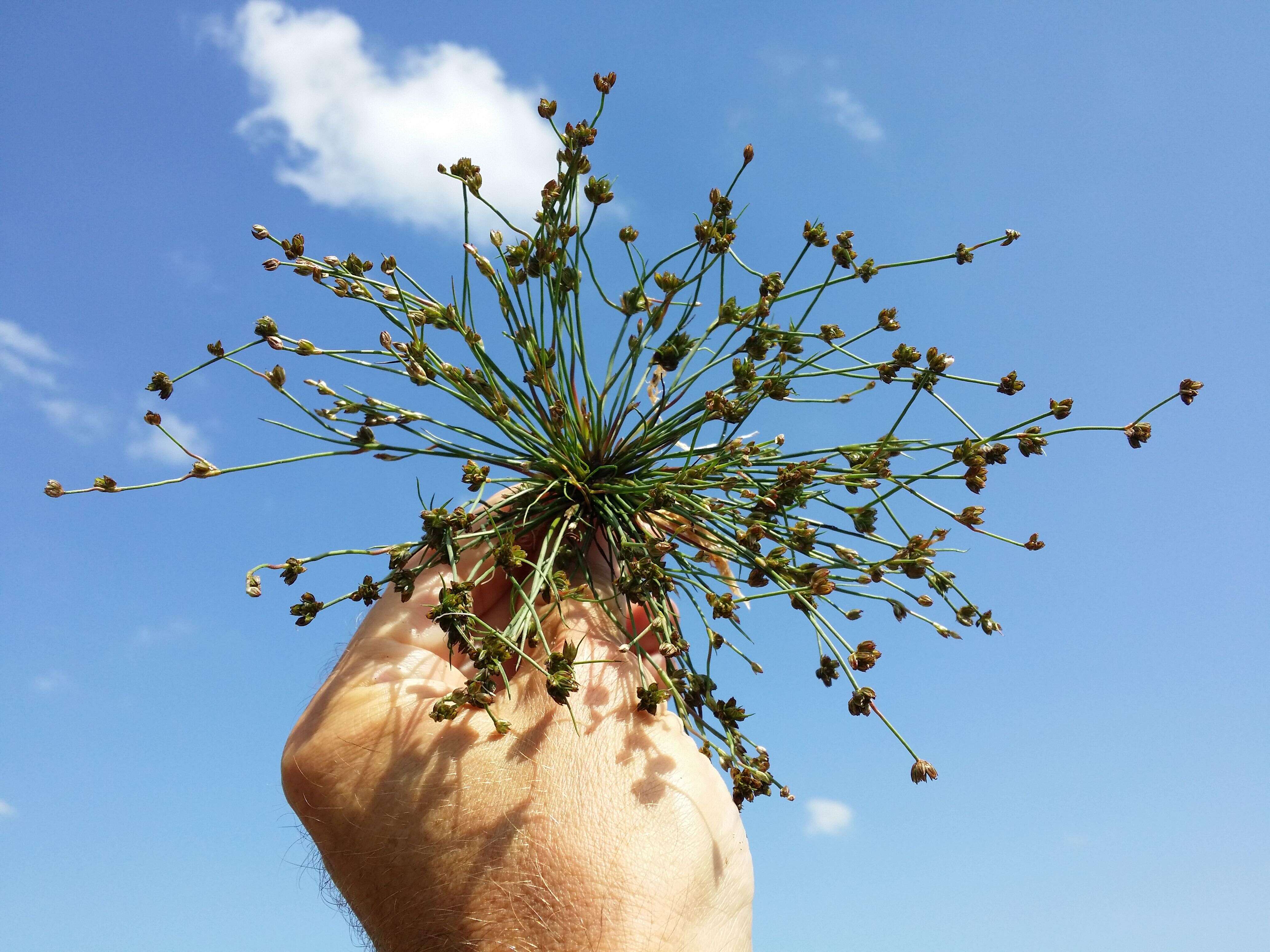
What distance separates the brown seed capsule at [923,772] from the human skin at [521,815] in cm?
47

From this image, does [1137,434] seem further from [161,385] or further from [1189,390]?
[161,385]

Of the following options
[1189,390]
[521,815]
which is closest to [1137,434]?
[1189,390]

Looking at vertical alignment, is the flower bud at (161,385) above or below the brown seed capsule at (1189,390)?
below

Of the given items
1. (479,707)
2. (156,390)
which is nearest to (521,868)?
(479,707)

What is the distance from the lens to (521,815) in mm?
1997

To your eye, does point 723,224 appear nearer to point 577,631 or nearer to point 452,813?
point 577,631

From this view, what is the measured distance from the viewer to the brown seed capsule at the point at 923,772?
85.4 inches

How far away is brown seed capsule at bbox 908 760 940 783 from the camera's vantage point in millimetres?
2168

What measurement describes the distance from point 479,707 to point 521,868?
1.22 feet

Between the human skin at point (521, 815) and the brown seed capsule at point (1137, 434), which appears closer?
the human skin at point (521, 815)

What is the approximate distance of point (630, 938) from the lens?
1907 millimetres

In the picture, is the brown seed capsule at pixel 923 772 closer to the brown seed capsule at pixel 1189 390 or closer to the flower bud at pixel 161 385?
the brown seed capsule at pixel 1189 390

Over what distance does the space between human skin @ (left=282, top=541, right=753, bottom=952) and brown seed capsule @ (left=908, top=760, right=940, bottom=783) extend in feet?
1.54

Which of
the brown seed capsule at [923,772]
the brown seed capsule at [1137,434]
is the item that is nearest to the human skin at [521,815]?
the brown seed capsule at [923,772]
